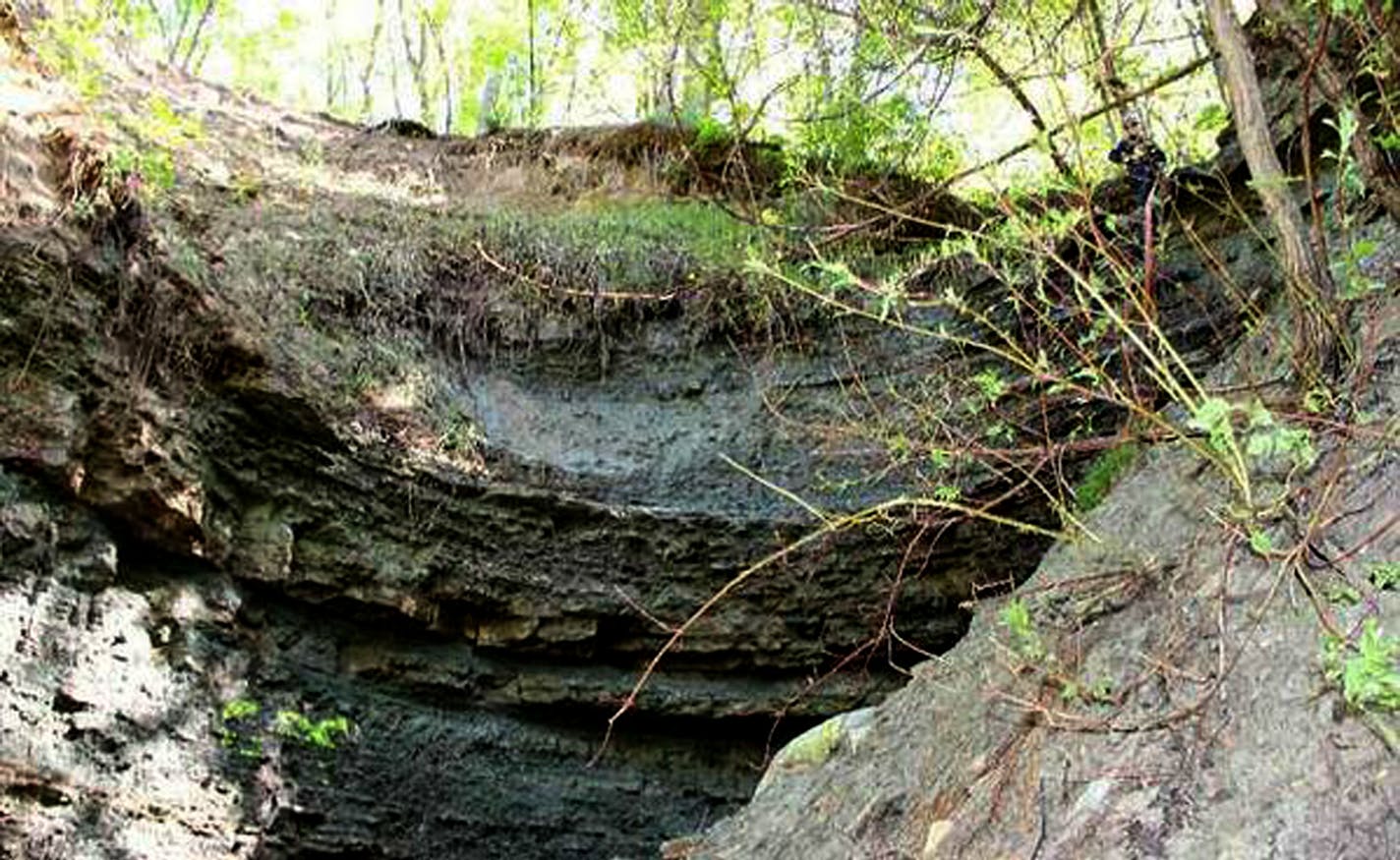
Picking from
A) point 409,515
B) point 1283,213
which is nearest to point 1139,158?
point 1283,213

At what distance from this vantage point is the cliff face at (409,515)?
5629 millimetres

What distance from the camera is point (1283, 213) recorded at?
3.12 metres

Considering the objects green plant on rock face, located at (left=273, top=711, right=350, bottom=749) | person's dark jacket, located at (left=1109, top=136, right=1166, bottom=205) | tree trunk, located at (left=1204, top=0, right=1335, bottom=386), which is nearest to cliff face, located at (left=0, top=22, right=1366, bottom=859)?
green plant on rock face, located at (left=273, top=711, right=350, bottom=749)

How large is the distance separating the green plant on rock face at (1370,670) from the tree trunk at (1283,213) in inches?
34.5

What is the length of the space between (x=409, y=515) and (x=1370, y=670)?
18.1 feet

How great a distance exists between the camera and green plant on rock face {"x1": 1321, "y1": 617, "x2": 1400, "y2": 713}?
2.31 meters

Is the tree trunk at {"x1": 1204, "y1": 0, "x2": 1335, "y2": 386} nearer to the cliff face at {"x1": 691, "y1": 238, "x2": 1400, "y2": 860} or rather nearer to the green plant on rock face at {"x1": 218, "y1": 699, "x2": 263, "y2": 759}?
the cliff face at {"x1": 691, "y1": 238, "x2": 1400, "y2": 860}

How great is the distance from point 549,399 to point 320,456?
224 cm

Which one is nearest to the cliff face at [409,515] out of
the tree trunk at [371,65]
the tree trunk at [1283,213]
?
the tree trunk at [1283,213]

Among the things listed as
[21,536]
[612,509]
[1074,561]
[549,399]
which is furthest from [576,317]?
[1074,561]

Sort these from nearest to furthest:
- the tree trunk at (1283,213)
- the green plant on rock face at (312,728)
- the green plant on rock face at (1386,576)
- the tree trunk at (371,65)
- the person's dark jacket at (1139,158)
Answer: the green plant on rock face at (1386,576) → the tree trunk at (1283,213) → the person's dark jacket at (1139,158) → the green plant on rock face at (312,728) → the tree trunk at (371,65)

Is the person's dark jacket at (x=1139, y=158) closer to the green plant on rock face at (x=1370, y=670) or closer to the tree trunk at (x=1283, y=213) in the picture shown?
the tree trunk at (x=1283, y=213)

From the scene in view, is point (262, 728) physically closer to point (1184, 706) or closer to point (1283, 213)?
point (1184, 706)

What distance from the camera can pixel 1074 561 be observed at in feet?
14.1
